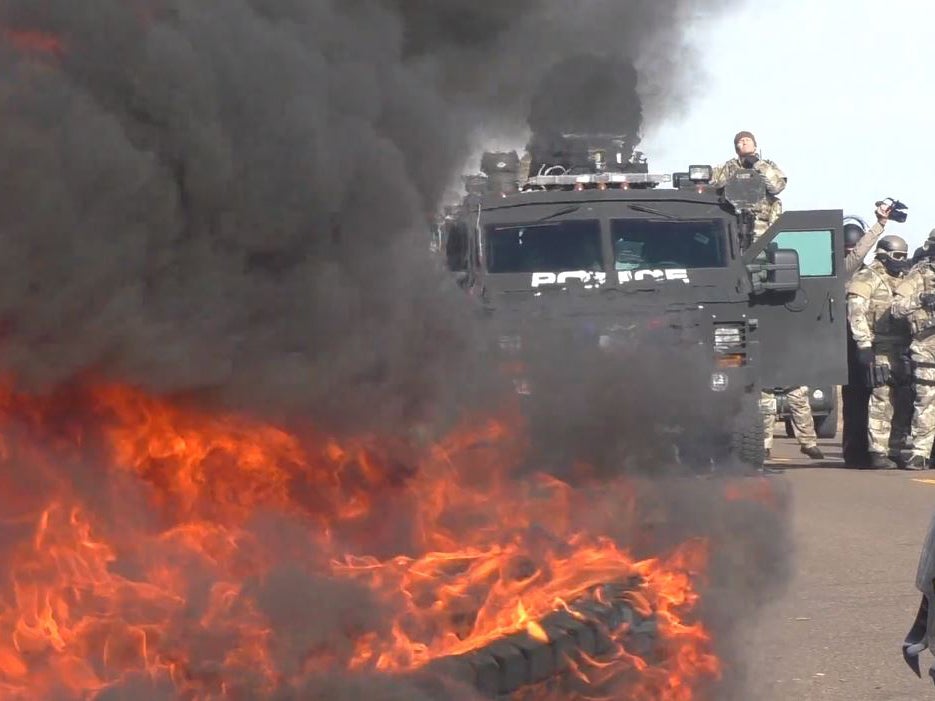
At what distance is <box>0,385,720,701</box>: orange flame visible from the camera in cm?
429

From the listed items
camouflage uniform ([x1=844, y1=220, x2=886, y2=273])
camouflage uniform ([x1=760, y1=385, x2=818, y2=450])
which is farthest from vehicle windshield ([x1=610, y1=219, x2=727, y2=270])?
camouflage uniform ([x1=844, y1=220, x2=886, y2=273])

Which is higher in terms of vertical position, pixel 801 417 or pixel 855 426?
pixel 801 417

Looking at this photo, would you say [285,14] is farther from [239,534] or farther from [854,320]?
[854,320]

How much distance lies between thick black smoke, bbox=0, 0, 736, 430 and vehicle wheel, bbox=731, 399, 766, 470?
4.43 meters

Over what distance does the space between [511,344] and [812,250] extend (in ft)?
23.9

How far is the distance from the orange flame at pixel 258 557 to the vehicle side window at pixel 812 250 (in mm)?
8152

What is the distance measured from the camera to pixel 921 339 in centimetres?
1625

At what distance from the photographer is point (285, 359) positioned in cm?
498

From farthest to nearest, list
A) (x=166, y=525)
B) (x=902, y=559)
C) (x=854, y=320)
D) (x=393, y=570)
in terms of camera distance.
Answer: (x=854, y=320), (x=902, y=559), (x=393, y=570), (x=166, y=525)

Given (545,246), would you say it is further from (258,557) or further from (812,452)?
(258,557)

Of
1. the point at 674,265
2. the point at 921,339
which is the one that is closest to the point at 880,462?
the point at 921,339

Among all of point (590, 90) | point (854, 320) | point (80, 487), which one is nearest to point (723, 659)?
point (80, 487)

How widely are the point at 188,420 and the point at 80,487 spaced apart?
0.49 metres

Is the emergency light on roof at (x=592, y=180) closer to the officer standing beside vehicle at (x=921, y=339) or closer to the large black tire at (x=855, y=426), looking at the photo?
the officer standing beside vehicle at (x=921, y=339)
